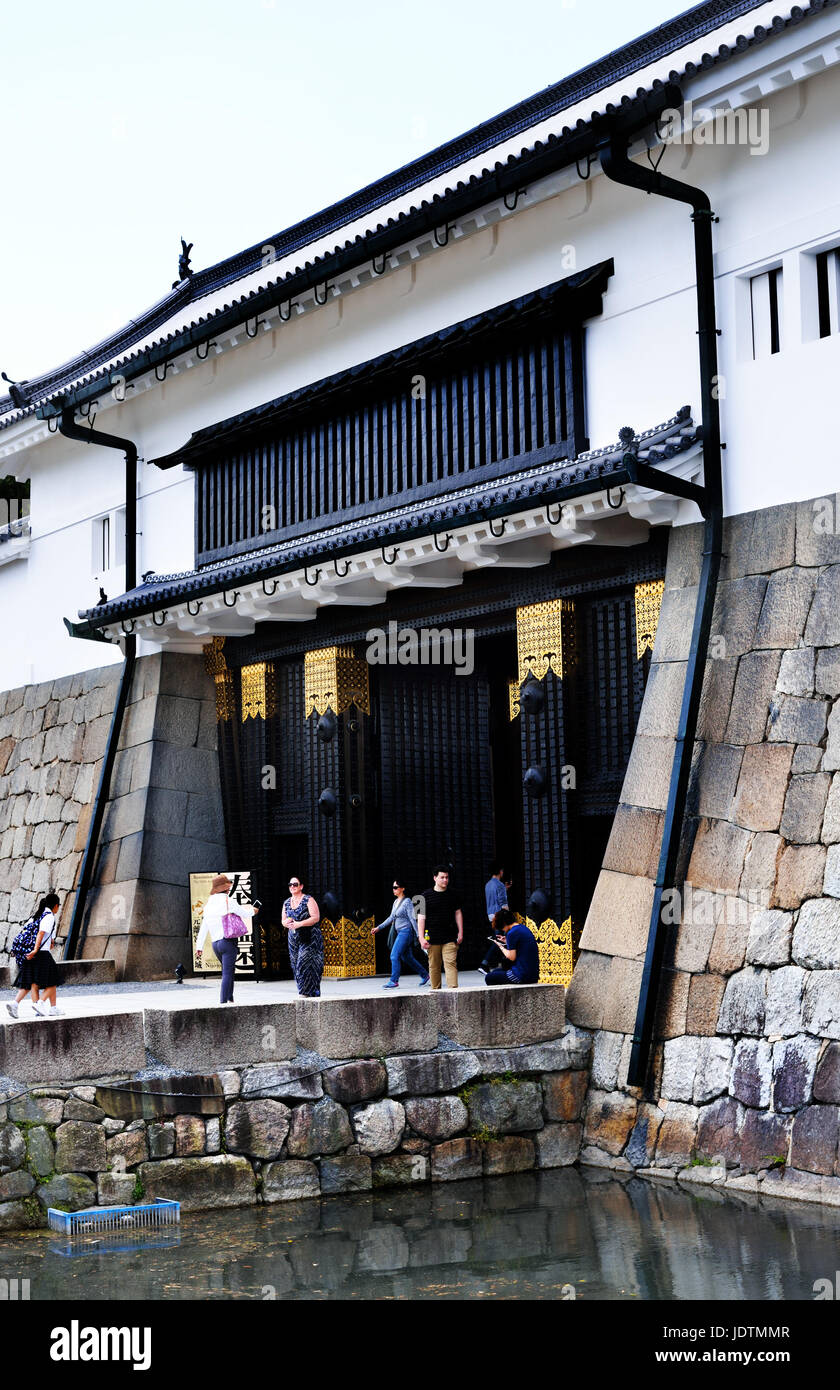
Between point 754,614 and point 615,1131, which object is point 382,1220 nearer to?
point 615,1131

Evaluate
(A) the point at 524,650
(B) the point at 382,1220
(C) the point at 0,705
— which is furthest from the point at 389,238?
(C) the point at 0,705

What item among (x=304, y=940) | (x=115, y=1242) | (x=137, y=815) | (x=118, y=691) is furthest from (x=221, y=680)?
(x=115, y=1242)

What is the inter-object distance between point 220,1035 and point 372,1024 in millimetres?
1273

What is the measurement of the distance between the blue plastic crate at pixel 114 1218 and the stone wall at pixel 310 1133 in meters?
0.20

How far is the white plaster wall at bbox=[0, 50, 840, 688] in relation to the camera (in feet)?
40.3

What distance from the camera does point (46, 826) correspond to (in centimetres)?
2148

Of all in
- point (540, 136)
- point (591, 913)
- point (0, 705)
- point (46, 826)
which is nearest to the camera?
point (591, 913)

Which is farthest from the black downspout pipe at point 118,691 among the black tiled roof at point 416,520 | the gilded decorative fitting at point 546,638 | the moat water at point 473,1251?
the moat water at point 473,1251

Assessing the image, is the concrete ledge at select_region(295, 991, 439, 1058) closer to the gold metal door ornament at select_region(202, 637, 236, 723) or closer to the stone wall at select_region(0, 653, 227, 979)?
the stone wall at select_region(0, 653, 227, 979)

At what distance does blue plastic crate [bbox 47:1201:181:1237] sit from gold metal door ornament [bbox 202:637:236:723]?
30.2 feet

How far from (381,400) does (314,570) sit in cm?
235

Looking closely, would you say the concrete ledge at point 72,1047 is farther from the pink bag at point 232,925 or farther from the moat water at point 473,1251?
the pink bag at point 232,925

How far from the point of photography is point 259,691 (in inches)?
741

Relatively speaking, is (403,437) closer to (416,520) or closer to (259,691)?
(416,520)
